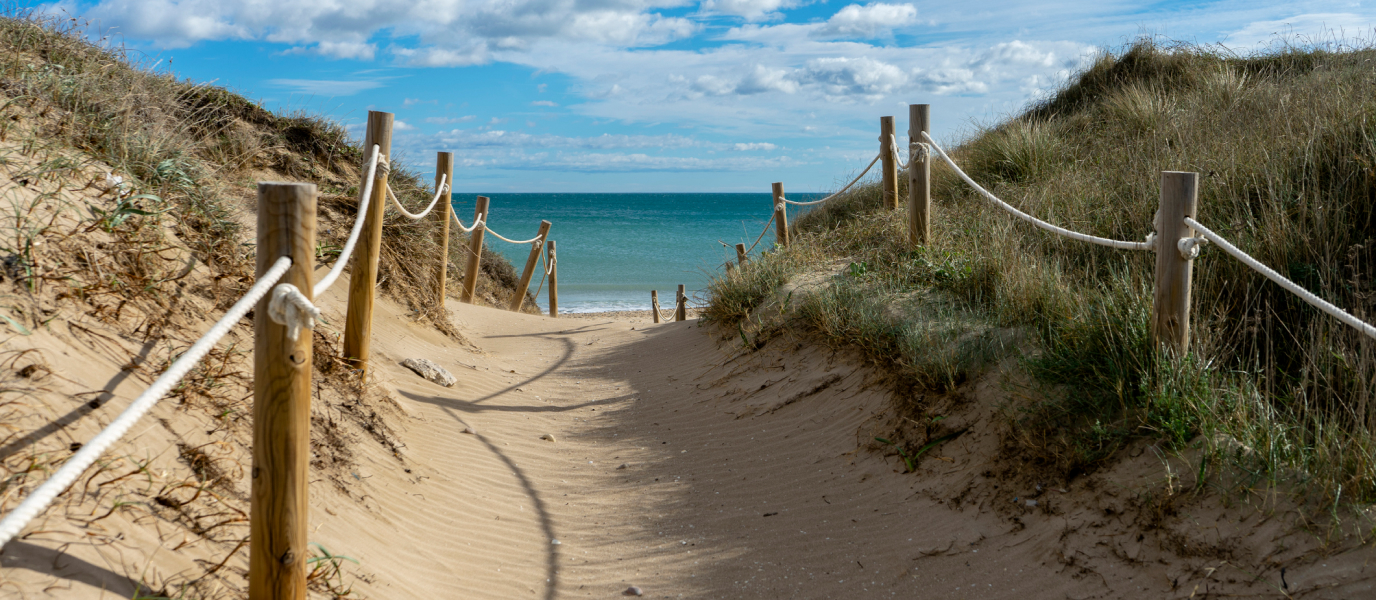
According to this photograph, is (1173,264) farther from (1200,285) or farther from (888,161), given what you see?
(888,161)

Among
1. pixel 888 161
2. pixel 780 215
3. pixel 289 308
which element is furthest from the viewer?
pixel 780 215

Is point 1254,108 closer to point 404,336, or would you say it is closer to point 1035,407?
point 1035,407

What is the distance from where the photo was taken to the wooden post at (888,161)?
7.35 meters

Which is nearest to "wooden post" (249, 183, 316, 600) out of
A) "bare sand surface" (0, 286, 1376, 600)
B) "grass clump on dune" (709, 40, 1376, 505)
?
"bare sand surface" (0, 286, 1376, 600)

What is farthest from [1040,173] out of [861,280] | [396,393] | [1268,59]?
[396,393]

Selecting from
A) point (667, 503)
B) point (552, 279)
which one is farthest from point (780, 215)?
point (552, 279)

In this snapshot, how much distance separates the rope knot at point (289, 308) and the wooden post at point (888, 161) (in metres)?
6.11

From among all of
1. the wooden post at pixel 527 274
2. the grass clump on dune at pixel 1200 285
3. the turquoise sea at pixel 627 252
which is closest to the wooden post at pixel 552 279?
the wooden post at pixel 527 274

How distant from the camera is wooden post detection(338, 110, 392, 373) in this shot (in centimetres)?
503

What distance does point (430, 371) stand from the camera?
6230 millimetres

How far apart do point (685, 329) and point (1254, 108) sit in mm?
6350

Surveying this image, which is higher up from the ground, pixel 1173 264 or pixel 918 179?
pixel 918 179

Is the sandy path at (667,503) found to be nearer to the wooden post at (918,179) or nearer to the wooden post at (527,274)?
the wooden post at (918,179)

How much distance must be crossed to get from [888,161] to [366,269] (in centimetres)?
492
